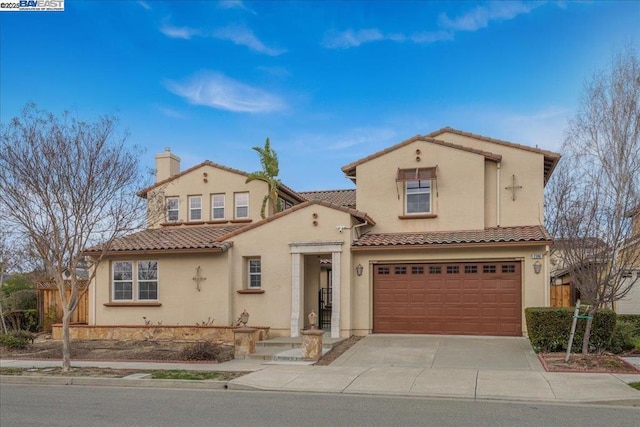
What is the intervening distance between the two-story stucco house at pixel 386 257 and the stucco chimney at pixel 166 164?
5.08 metres

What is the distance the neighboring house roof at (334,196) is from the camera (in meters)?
24.2

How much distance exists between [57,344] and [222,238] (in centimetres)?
624

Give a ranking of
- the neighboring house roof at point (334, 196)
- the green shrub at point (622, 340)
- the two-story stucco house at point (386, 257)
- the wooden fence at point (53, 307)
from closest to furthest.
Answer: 1. the green shrub at point (622, 340)
2. the two-story stucco house at point (386, 257)
3. the wooden fence at point (53, 307)
4. the neighboring house roof at point (334, 196)

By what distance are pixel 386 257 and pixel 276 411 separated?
31.4 ft

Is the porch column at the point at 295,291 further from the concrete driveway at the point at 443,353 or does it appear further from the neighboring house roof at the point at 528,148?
the neighboring house roof at the point at 528,148

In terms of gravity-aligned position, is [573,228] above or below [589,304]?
above

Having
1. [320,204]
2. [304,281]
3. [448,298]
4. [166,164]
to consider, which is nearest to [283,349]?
[304,281]

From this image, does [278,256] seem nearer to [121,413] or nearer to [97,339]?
[97,339]

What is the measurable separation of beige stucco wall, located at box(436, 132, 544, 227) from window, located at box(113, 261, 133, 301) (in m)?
13.1

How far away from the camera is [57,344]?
707 inches

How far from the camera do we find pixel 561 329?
1407 cm

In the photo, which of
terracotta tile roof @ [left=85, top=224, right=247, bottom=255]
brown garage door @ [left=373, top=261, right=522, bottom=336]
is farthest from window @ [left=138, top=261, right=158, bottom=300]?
brown garage door @ [left=373, top=261, right=522, bottom=336]

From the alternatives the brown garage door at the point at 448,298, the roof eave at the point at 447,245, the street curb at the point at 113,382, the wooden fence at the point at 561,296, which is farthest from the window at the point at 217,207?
the wooden fence at the point at 561,296

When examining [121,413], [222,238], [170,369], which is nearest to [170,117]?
[222,238]
